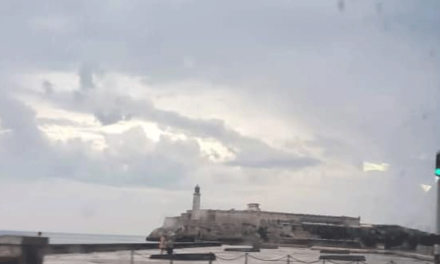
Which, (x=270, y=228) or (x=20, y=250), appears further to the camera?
(x=270, y=228)

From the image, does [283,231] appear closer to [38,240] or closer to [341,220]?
[341,220]

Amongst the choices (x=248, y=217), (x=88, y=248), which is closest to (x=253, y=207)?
(x=248, y=217)

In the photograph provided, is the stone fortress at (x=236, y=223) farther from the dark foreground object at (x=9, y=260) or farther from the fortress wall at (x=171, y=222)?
the dark foreground object at (x=9, y=260)

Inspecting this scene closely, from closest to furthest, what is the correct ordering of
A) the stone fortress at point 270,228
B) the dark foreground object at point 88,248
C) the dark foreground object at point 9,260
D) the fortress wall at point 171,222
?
the dark foreground object at point 9,260
the dark foreground object at point 88,248
the stone fortress at point 270,228
the fortress wall at point 171,222

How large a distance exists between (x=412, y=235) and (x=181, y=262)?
294 feet

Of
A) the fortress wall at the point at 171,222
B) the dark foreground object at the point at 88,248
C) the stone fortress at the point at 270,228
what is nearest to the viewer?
the dark foreground object at the point at 88,248

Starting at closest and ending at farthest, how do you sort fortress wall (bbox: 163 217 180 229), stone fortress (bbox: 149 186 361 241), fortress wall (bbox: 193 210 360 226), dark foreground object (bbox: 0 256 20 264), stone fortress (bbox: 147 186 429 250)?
1. dark foreground object (bbox: 0 256 20 264)
2. stone fortress (bbox: 147 186 429 250)
3. stone fortress (bbox: 149 186 361 241)
4. fortress wall (bbox: 193 210 360 226)
5. fortress wall (bbox: 163 217 180 229)

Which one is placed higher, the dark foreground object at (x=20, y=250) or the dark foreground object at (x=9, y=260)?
the dark foreground object at (x=20, y=250)

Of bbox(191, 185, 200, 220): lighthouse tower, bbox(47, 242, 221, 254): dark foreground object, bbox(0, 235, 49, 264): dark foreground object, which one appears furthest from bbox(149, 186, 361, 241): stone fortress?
bbox(0, 235, 49, 264): dark foreground object

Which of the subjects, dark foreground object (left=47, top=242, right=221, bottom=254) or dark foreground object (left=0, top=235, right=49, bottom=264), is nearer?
dark foreground object (left=0, top=235, right=49, bottom=264)

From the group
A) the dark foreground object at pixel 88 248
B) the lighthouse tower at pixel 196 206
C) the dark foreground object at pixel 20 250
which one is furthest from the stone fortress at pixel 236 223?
the dark foreground object at pixel 20 250

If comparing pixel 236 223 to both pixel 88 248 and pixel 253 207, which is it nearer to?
pixel 253 207

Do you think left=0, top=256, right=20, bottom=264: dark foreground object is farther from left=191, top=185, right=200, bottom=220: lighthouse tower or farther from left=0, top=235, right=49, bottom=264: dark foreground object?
left=191, top=185, right=200, bottom=220: lighthouse tower

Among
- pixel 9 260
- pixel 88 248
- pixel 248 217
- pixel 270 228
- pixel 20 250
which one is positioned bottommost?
pixel 9 260
